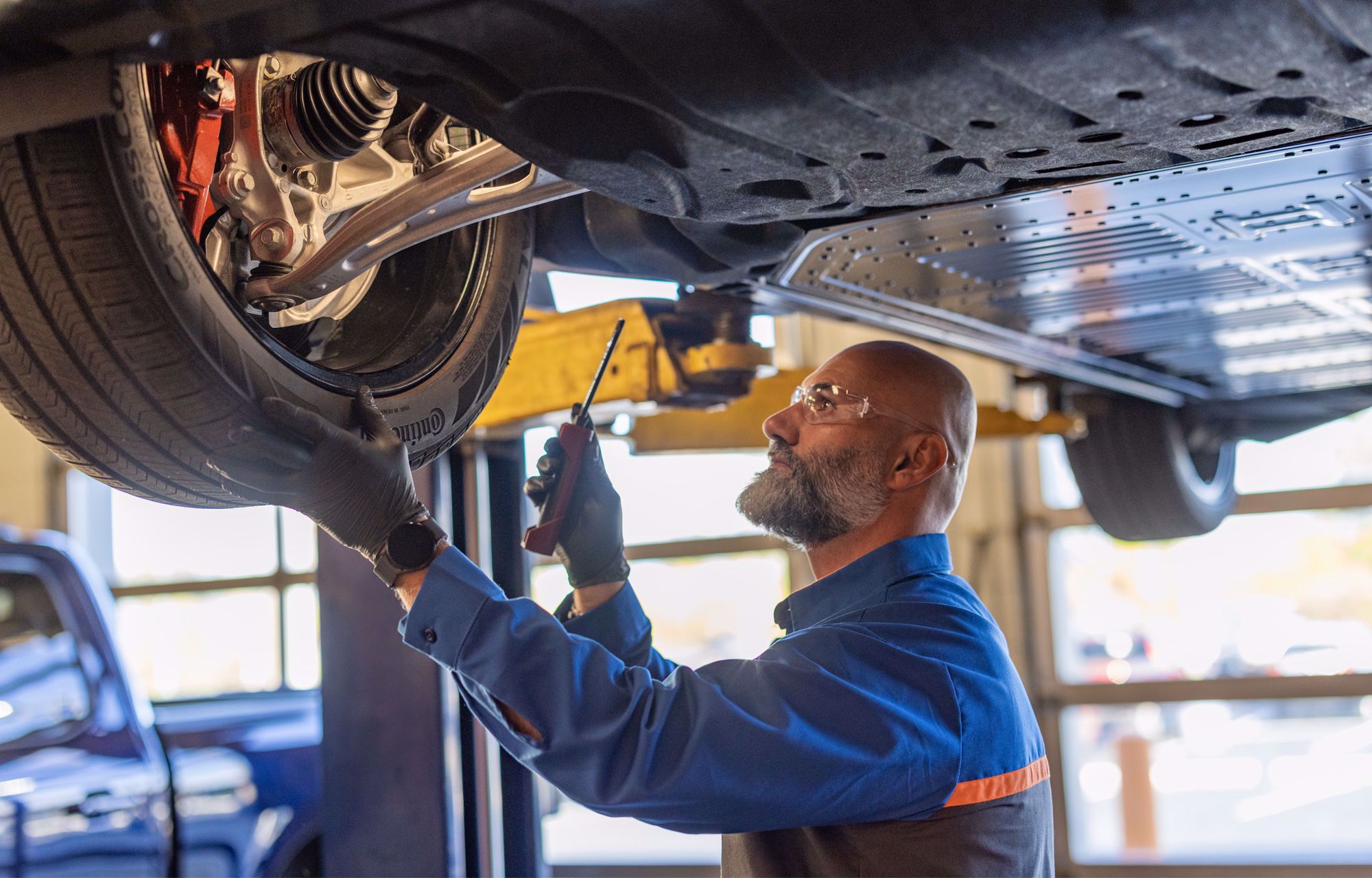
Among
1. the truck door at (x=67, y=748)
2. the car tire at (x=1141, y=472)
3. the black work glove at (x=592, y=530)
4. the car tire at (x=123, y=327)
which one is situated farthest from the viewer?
the car tire at (x=1141, y=472)

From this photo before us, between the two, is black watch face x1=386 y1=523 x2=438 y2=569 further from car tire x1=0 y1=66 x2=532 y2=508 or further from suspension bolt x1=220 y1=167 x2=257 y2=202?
suspension bolt x1=220 y1=167 x2=257 y2=202

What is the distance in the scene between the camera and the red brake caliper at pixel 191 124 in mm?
1440

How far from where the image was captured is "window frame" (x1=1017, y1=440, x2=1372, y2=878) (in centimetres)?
607

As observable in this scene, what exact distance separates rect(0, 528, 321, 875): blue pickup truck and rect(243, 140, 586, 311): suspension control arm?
1.99 metres

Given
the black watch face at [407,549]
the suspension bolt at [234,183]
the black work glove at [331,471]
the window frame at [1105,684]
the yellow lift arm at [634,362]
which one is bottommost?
the window frame at [1105,684]

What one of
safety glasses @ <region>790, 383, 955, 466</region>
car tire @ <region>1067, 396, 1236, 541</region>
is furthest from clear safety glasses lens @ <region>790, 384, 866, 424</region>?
car tire @ <region>1067, 396, 1236, 541</region>

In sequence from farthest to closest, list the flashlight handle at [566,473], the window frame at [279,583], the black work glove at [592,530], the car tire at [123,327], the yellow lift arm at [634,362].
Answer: the window frame at [279,583] < the yellow lift arm at [634,362] < the black work glove at [592,530] < the flashlight handle at [566,473] < the car tire at [123,327]

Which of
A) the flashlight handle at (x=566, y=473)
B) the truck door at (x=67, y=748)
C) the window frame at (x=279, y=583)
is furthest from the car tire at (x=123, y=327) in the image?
the window frame at (x=279, y=583)

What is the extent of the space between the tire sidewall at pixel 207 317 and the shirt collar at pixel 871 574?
622 mm

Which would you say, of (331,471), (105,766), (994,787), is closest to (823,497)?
(994,787)

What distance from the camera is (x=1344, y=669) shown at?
626cm

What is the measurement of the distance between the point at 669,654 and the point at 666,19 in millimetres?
7278

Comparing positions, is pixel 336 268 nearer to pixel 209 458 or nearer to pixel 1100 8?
pixel 209 458

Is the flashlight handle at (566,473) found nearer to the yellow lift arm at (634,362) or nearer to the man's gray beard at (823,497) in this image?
the man's gray beard at (823,497)
